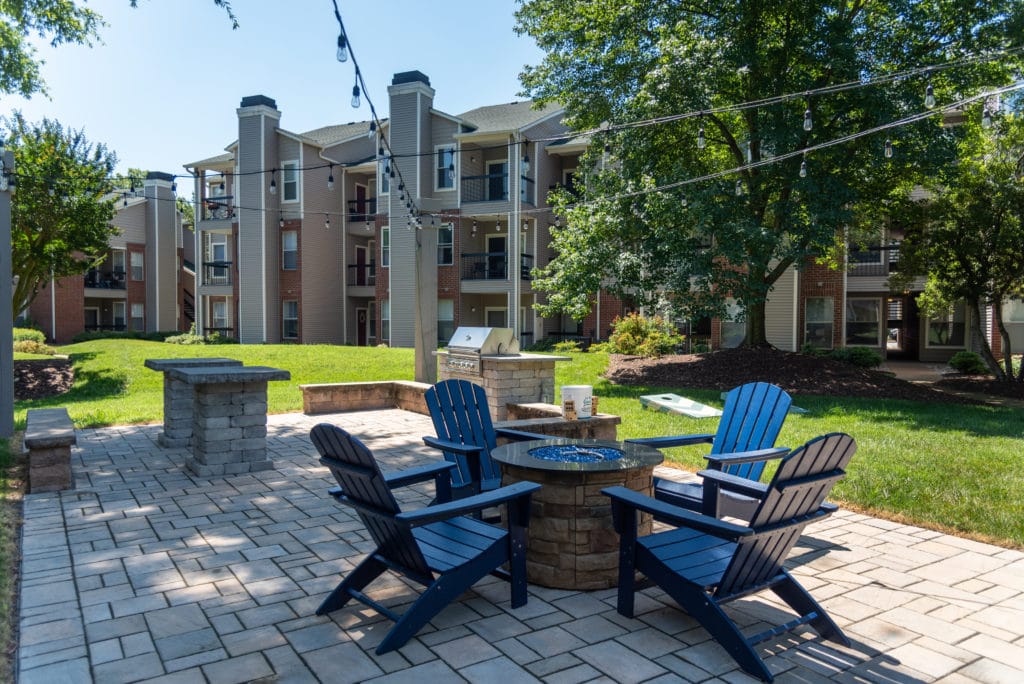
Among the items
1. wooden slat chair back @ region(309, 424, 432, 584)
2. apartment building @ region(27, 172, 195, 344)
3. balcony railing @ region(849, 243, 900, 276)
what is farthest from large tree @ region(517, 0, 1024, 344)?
apartment building @ region(27, 172, 195, 344)

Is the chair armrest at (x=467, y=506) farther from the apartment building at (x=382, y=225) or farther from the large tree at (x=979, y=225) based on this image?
the apartment building at (x=382, y=225)

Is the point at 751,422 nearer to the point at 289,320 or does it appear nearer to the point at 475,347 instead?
Answer: the point at 475,347

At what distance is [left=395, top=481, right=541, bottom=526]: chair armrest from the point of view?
10.2ft

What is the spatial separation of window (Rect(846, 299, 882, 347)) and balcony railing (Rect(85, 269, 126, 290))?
33.1 m

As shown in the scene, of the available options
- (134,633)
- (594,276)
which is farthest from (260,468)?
(594,276)

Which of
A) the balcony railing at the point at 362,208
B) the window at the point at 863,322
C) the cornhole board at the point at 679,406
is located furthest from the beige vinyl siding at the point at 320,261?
the window at the point at 863,322

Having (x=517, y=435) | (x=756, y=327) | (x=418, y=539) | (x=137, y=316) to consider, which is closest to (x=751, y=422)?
(x=517, y=435)

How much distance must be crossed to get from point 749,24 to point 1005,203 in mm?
5735

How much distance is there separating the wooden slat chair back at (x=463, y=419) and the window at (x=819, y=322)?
62.9 feet

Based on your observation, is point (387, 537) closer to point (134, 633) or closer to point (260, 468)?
point (134, 633)


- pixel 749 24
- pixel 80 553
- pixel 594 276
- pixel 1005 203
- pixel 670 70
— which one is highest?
pixel 749 24

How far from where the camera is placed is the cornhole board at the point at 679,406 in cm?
1002

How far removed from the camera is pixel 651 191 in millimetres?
13734

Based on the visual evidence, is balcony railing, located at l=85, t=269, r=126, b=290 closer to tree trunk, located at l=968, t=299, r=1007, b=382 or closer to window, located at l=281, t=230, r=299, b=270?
window, located at l=281, t=230, r=299, b=270
